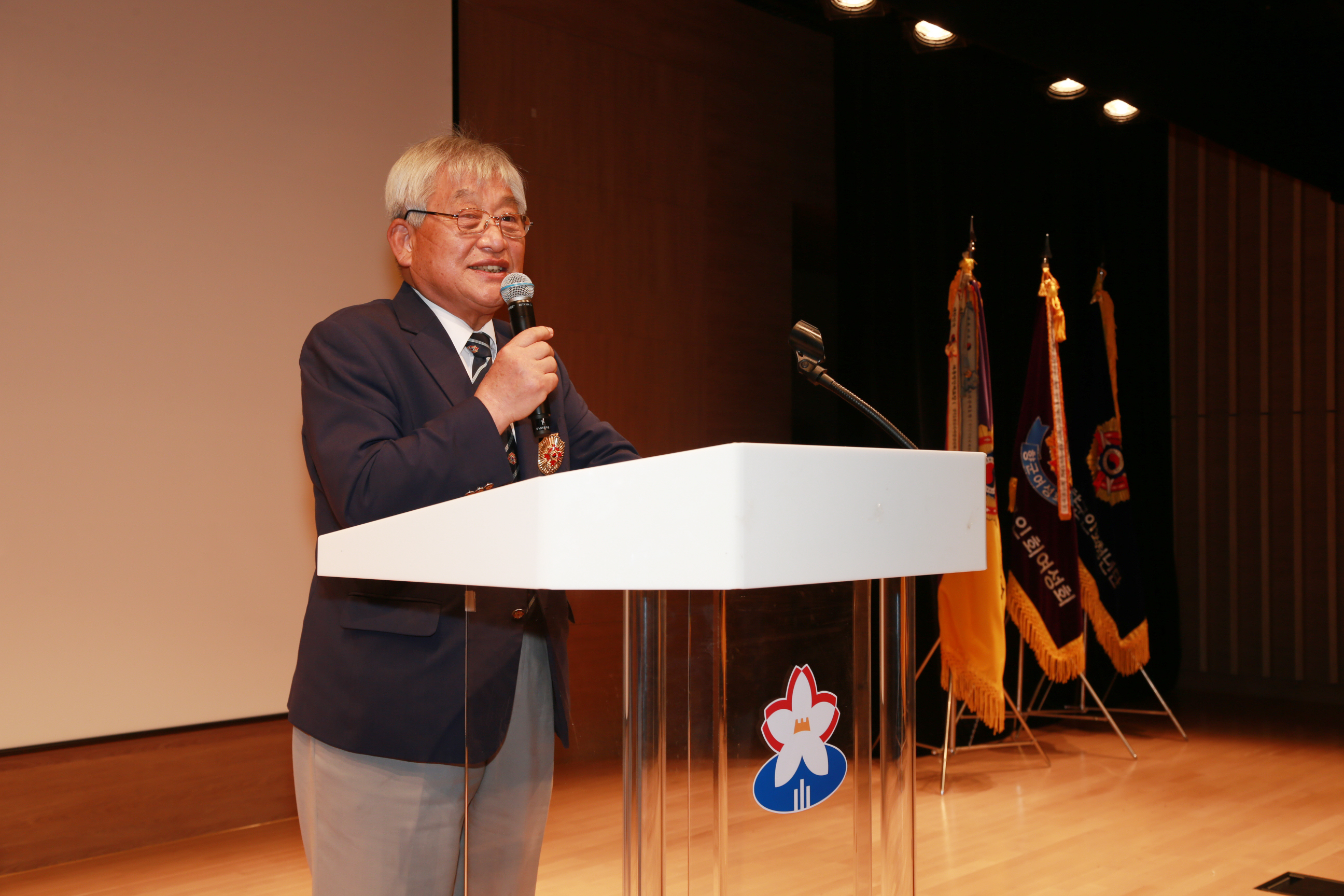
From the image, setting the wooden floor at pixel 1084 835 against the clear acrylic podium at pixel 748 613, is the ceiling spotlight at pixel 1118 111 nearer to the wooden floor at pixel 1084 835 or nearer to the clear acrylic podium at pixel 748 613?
the wooden floor at pixel 1084 835

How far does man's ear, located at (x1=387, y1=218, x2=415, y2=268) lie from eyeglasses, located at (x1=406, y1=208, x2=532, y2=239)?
0.07 feet

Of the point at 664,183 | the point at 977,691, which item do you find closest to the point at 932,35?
the point at 664,183

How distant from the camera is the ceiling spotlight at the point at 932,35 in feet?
10.9

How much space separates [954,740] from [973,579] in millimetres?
693

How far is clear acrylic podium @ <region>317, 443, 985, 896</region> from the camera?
74 centimetres

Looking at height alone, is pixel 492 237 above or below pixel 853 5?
below

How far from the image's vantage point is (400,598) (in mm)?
1086

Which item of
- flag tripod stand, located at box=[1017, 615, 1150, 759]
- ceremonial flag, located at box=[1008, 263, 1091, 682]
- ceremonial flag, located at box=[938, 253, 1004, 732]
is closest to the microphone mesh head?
ceremonial flag, located at box=[938, 253, 1004, 732]

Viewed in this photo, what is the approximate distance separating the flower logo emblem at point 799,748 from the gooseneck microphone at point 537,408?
0.43m

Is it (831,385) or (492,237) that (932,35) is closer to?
(492,237)

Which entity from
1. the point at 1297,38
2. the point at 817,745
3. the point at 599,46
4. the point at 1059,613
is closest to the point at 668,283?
the point at 599,46

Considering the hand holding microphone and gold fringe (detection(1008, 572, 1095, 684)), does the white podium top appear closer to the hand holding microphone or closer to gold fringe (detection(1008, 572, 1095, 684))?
the hand holding microphone

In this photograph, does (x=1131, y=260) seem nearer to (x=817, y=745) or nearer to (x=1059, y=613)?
(x=1059, y=613)

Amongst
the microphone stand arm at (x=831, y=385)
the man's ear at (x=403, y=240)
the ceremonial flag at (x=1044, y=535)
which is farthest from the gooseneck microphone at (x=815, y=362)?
the ceremonial flag at (x=1044, y=535)
